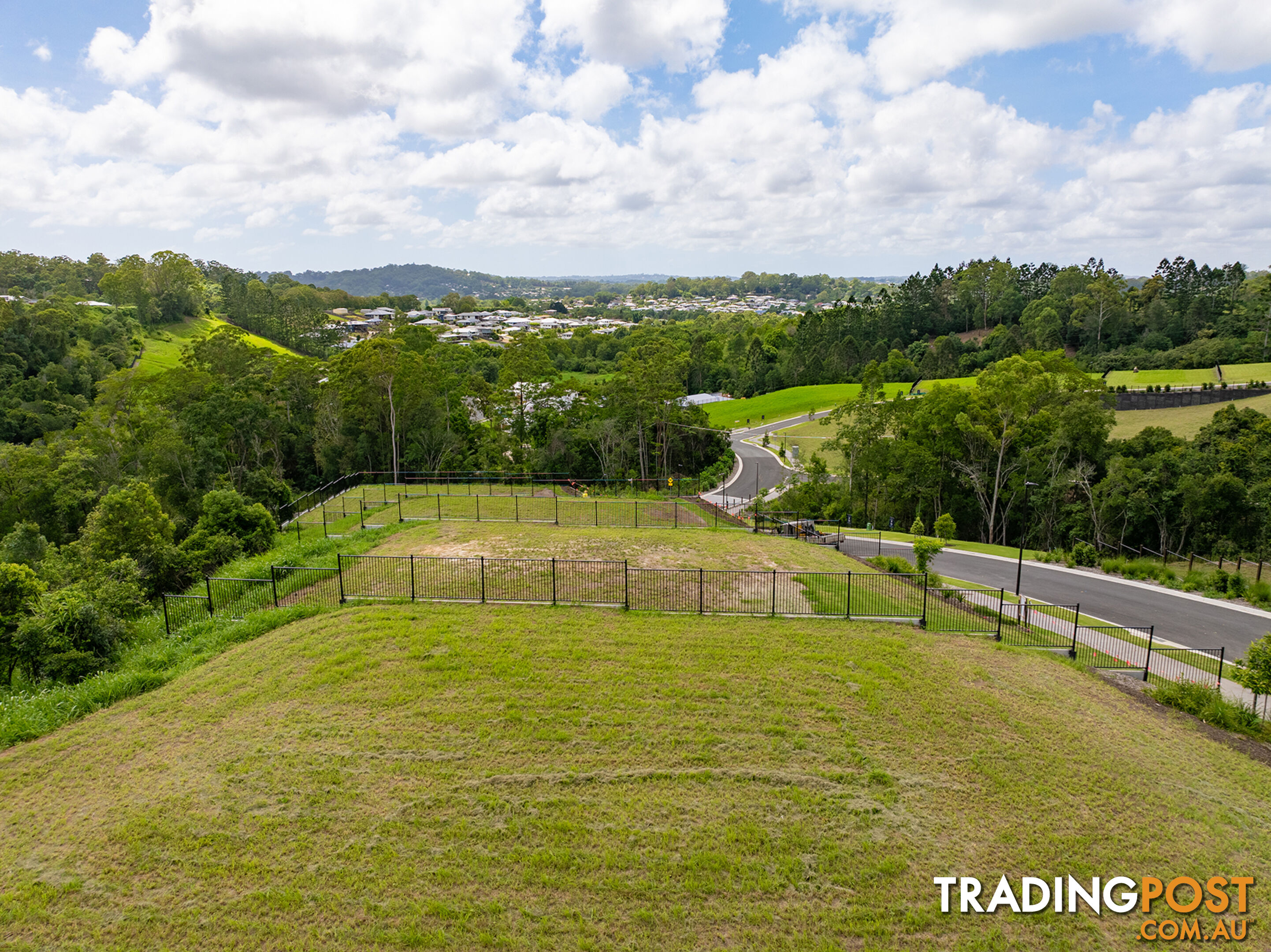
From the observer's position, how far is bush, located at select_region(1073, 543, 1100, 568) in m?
29.3

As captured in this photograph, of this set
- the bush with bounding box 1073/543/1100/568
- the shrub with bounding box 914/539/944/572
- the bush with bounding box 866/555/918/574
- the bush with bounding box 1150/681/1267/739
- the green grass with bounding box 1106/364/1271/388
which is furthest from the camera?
the green grass with bounding box 1106/364/1271/388

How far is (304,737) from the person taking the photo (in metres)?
10.9

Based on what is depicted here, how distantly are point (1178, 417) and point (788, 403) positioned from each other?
3770 centimetres

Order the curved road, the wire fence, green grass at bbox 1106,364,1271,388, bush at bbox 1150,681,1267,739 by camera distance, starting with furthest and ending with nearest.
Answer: green grass at bbox 1106,364,1271,388
the curved road
the wire fence
bush at bbox 1150,681,1267,739

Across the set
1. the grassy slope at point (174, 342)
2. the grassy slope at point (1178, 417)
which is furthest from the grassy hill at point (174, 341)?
→ the grassy slope at point (1178, 417)

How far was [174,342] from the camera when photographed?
279 ft

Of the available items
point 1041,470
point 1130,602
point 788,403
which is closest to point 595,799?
point 1130,602

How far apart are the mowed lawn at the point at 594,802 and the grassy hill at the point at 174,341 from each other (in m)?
60.9

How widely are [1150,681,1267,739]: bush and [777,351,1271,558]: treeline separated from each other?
21100 millimetres

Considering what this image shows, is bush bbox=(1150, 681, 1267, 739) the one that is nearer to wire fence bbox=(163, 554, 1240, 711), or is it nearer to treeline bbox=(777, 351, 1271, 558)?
wire fence bbox=(163, 554, 1240, 711)

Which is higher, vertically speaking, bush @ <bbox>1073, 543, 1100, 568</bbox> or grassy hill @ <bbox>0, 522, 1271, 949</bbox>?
grassy hill @ <bbox>0, 522, 1271, 949</bbox>

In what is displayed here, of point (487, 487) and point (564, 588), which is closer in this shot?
point (564, 588)

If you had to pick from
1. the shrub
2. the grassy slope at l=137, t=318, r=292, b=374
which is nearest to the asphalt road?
the shrub

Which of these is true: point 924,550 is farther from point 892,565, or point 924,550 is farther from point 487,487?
point 487,487
